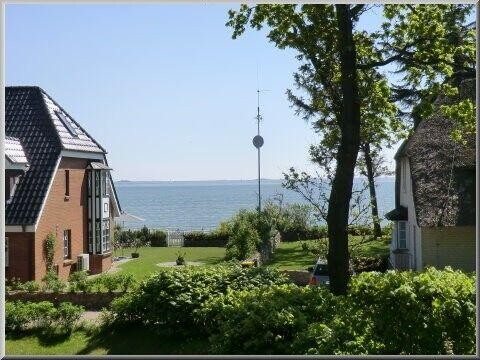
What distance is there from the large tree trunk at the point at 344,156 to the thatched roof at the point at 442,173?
333 inches

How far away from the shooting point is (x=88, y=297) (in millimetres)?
16391

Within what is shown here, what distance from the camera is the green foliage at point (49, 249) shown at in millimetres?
21141

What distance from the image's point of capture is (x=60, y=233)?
2234 centimetres

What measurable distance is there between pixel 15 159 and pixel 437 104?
48.1ft

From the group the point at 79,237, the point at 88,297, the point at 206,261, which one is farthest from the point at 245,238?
the point at 88,297

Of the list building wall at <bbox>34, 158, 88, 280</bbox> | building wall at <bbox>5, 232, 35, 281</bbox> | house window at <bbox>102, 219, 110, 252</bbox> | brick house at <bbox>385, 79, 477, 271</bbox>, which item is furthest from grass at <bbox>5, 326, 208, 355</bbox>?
house window at <bbox>102, 219, 110, 252</bbox>


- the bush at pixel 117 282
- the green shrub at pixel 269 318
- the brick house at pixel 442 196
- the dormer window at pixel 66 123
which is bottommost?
the bush at pixel 117 282

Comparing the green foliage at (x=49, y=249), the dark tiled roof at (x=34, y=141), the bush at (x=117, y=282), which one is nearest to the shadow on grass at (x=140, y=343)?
the bush at (x=117, y=282)

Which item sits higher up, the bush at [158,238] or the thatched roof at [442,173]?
the thatched roof at [442,173]

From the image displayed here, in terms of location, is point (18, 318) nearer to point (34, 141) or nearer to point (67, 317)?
point (67, 317)

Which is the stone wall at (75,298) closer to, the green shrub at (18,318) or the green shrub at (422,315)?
the green shrub at (18,318)

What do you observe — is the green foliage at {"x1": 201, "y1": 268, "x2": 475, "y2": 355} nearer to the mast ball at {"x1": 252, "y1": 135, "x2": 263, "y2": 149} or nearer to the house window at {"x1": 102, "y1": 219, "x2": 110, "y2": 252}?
the house window at {"x1": 102, "y1": 219, "x2": 110, "y2": 252}

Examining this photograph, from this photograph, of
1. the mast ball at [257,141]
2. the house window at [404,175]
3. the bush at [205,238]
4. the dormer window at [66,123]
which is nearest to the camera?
the dormer window at [66,123]

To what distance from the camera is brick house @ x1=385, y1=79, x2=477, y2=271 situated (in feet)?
62.9
